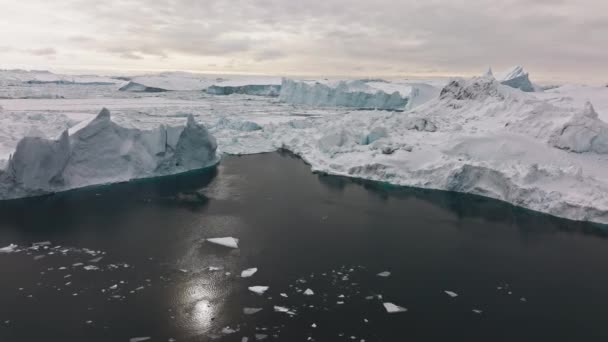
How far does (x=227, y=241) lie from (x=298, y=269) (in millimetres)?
2498

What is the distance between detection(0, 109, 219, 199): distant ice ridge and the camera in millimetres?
15312

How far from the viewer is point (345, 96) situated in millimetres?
51500

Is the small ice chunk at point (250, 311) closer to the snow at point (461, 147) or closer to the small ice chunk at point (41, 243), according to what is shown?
the small ice chunk at point (41, 243)

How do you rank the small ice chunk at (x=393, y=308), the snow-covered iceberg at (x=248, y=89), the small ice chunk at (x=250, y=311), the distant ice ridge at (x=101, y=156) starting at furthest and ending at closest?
the snow-covered iceberg at (x=248, y=89) < the distant ice ridge at (x=101, y=156) < the small ice chunk at (x=393, y=308) < the small ice chunk at (x=250, y=311)

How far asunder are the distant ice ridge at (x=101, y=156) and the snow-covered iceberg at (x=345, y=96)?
32309 mm

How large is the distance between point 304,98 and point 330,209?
40188mm

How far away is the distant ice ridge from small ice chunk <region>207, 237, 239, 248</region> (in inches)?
320

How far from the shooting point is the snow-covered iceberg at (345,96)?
166 feet

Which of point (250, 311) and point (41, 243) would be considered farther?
point (41, 243)

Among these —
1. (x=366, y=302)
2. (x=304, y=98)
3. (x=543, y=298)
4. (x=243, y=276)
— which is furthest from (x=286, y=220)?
(x=304, y=98)

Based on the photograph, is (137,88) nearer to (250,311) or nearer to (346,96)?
(346,96)

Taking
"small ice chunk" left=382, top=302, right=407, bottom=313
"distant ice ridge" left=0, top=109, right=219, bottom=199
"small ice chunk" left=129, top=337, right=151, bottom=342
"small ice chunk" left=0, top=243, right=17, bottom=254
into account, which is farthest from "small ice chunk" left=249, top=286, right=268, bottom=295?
"distant ice ridge" left=0, top=109, right=219, bottom=199

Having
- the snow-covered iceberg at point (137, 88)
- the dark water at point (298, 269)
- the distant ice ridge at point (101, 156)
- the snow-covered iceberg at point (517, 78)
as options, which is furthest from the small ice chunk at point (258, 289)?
the snow-covered iceberg at point (137, 88)

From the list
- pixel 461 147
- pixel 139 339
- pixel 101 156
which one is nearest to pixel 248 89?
pixel 101 156
